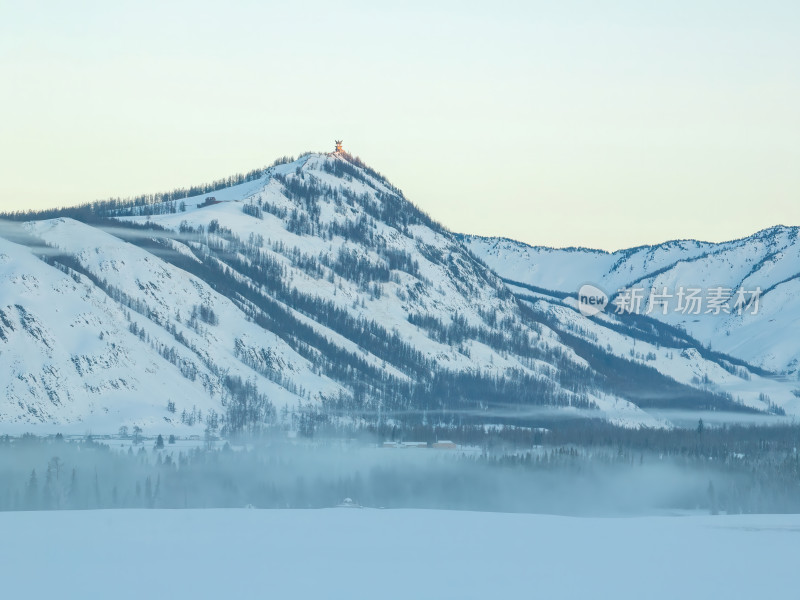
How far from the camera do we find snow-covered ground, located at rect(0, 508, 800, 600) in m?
64.6

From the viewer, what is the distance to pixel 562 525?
85750 mm

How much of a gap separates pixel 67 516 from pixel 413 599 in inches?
1158

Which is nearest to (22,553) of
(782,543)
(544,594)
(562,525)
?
(544,594)

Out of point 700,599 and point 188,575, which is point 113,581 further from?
point 700,599

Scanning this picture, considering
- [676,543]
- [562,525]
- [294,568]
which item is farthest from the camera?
[562,525]

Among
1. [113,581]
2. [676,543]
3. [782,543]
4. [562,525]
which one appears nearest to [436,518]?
[562,525]

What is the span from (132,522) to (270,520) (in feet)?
26.8

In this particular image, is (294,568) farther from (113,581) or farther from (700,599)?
(700,599)

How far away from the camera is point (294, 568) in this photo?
6781cm

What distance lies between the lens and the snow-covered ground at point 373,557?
6456 cm

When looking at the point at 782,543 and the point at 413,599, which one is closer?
the point at 413,599

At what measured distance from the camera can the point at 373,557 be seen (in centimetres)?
7131

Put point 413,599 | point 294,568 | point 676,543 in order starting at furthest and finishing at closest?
point 676,543
point 294,568
point 413,599

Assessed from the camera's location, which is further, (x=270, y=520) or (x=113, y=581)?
(x=270, y=520)
